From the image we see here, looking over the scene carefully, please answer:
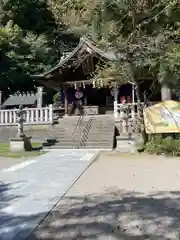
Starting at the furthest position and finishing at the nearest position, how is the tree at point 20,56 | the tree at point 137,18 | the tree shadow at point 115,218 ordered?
the tree at point 20,56
the tree at point 137,18
the tree shadow at point 115,218

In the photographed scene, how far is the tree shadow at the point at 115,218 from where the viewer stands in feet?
16.0

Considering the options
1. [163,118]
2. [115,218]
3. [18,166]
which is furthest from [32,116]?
[115,218]

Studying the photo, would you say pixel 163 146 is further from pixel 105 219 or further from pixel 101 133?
pixel 105 219

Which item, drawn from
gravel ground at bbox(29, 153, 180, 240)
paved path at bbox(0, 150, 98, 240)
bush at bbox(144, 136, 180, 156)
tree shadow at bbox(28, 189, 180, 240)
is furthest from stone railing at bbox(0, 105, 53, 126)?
tree shadow at bbox(28, 189, 180, 240)

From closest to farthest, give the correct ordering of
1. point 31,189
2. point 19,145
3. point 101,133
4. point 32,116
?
point 31,189
point 19,145
point 101,133
point 32,116

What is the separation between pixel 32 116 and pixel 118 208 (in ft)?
51.7

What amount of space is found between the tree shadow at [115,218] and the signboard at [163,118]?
837 cm

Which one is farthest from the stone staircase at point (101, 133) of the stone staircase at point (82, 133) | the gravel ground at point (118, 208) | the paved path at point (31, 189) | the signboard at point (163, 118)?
the gravel ground at point (118, 208)

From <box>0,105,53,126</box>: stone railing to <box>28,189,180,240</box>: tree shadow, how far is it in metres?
14.1

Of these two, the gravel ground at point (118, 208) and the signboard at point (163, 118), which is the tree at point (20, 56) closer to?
the signboard at point (163, 118)

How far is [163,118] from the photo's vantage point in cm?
1566

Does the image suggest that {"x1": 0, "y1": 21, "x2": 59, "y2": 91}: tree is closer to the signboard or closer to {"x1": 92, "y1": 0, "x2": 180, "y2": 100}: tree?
the signboard

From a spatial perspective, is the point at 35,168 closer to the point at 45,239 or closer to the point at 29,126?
the point at 45,239

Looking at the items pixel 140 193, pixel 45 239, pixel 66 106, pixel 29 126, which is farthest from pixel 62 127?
pixel 45 239
